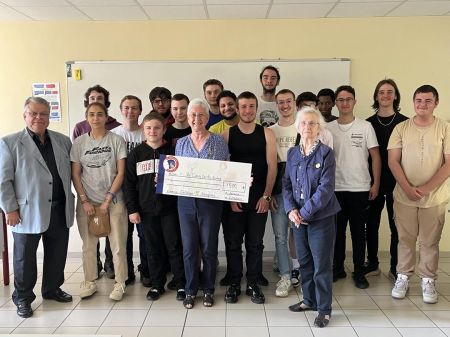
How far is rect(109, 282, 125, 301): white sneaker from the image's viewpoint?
3.21 m

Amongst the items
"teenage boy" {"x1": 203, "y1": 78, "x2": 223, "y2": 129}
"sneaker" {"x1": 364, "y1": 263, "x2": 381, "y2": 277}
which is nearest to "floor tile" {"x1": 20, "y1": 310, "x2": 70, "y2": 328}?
"teenage boy" {"x1": 203, "y1": 78, "x2": 223, "y2": 129}

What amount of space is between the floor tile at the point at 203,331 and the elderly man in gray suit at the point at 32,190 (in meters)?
1.25

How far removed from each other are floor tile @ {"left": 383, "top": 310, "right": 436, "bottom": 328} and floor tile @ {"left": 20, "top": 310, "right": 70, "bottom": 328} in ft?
8.04

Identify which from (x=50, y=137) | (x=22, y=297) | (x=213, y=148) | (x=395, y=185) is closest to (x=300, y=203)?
(x=213, y=148)

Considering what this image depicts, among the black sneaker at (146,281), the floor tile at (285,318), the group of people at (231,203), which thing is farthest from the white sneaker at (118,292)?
the floor tile at (285,318)

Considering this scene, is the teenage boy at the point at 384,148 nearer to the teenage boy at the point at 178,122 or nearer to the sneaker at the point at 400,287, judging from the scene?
the sneaker at the point at 400,287

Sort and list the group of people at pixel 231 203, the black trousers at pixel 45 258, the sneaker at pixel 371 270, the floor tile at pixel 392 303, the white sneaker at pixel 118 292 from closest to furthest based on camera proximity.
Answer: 1. the group of people at pixel 231 203
2. the black trousers at pixel 45 258
3. the floor tile at pixel 392 303
4. the white sneaker at pixel 118 292
5. the sneaker at pixel 371 270

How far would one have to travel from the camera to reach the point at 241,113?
296 cm

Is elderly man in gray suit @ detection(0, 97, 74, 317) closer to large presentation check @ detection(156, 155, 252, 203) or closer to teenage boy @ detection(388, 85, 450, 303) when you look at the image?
large presentation check @ detection(156, 155, 252, 203)

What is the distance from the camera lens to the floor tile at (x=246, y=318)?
2.82 meters

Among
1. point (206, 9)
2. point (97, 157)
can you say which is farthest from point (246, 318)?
point (206, 9)

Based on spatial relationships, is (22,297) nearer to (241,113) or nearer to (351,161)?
(241,113)

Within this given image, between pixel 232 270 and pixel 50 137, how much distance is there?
1784 millimetres

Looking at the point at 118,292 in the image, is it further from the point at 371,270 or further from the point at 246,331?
the point at 371,270
